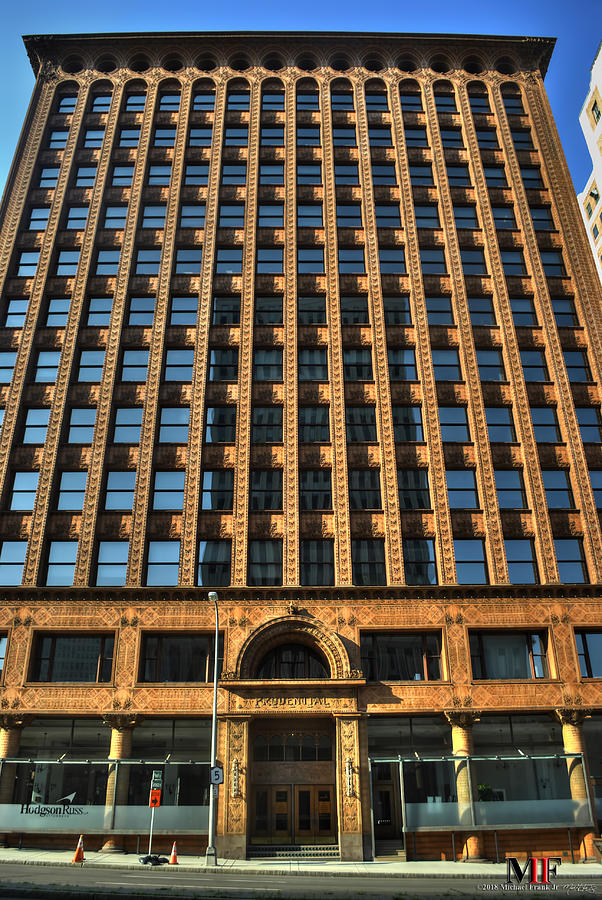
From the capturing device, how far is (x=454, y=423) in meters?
39.2

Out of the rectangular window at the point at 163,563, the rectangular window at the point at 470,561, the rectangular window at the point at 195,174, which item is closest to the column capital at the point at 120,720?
the rectangular window at the point at 163,563

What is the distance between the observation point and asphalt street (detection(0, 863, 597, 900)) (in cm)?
1606

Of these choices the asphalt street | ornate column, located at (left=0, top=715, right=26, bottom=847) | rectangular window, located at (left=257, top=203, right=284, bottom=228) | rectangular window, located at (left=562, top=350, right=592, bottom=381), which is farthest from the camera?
rectangular window, located at (left=257, top=203, right=284, bottom=228)

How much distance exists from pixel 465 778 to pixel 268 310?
1066 inches

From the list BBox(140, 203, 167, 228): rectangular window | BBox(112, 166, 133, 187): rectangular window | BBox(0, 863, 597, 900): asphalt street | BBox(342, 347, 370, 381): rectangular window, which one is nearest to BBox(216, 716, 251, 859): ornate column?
BBox(0, 863, 597, 900): asphalt street

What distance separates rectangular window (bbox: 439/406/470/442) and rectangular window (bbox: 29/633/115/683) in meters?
20.6

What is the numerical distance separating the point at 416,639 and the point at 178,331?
71.9 feet

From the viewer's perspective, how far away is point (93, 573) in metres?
35.0

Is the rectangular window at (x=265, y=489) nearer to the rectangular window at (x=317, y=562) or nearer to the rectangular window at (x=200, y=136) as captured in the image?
the rectangular window at (x=317, y=562)

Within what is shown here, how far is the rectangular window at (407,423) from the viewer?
38562 mm

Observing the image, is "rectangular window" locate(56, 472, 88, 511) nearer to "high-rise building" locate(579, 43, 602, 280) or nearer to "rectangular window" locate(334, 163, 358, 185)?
"rectangular window" locate(334, 163, 358, 185)

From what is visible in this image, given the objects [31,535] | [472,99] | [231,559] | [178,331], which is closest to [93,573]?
[31,535]

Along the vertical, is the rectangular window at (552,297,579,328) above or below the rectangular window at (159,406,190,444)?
above

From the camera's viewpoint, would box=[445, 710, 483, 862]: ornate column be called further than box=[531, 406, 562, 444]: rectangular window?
No
